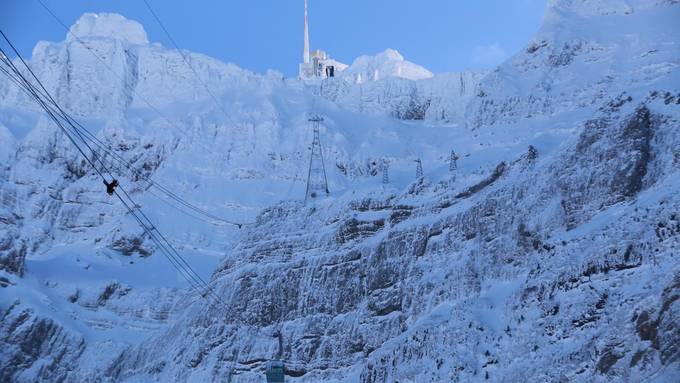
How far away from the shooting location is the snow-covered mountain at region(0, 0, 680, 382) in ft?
149

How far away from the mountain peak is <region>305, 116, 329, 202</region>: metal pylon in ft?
126

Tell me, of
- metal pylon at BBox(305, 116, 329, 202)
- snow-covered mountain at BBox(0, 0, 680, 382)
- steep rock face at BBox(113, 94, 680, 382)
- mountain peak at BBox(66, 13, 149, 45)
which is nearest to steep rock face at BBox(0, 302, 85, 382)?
snow-covered mountain at BBox(0, 0, 680, 382)

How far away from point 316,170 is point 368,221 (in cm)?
2492

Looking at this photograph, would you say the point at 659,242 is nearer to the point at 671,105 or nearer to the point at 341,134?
the point at 671,105

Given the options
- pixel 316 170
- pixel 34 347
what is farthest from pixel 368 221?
pixel 34 347

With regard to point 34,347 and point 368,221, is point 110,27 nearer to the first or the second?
point 34,347

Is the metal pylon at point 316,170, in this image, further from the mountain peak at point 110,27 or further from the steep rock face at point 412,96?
the mountain peak at point 110,27

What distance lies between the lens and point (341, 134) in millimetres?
96000

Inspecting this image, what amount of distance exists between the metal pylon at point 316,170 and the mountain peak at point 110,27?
126 ft

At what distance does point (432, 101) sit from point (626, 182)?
191 feet

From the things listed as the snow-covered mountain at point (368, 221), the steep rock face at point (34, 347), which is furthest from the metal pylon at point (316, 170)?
the steep rock face at point (34, 347)

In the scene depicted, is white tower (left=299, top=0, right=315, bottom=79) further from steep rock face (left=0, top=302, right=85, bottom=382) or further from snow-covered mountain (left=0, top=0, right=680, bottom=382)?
steep rock face (left=0, top=302, right=85, bottom=382)

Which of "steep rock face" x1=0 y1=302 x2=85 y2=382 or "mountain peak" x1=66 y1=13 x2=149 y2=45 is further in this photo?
"mountain peak" x1=66 y1=13 x2=149 y2=45

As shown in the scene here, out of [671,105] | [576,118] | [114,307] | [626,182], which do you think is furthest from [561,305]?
[114,307]
